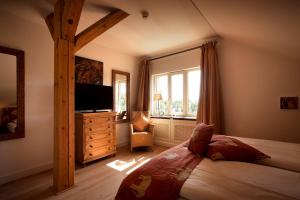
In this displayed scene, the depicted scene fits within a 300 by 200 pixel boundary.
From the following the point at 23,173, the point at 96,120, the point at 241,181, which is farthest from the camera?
the point at 96,120

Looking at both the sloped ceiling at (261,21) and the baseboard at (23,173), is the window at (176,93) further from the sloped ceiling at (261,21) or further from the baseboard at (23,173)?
the baseboard at (23,173)

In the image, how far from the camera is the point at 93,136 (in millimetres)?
2941

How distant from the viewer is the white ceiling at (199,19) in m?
1.75

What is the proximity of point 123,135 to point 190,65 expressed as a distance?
2.61 m

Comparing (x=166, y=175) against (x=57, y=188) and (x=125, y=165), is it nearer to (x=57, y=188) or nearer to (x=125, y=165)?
(x=57, y=188)

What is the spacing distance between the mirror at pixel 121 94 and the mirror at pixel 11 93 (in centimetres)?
191

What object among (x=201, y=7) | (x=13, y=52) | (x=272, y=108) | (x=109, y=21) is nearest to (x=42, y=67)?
(x=13, y=52)

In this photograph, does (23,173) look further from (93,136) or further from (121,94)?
(121,94)

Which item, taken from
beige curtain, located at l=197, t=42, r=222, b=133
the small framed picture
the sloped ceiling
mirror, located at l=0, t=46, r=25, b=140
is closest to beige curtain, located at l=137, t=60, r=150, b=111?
beige curtain, located at l=197, t=42, r=222, b=133

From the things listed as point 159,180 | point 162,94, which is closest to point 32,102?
point 159,180

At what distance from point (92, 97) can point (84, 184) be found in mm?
1702

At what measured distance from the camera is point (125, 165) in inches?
112

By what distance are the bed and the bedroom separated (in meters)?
1.61

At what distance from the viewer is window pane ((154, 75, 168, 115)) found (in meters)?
4.33
